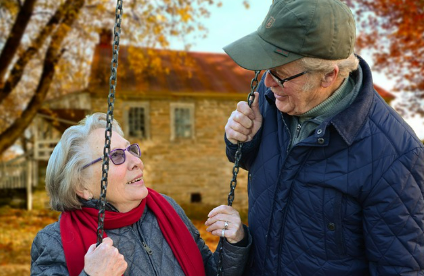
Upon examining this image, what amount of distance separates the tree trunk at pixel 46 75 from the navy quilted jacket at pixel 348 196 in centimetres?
858

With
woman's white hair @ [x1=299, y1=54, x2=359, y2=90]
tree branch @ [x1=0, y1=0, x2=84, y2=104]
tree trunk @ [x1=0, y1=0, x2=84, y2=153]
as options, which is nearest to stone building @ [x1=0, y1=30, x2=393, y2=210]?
tree trunk @ [x1=0, y1=0, x2=84, y2=153]

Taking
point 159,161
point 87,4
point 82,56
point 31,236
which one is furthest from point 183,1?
point 31,236

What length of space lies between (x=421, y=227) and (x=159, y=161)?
13.1 metres

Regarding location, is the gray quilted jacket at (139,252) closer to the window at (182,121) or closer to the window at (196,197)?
the window at (182,121)

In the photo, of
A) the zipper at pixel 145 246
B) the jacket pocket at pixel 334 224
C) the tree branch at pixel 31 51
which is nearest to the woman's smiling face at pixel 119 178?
the zipper at pixel 145 246

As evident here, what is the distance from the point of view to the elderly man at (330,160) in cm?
169

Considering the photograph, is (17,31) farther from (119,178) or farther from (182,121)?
(119,178)

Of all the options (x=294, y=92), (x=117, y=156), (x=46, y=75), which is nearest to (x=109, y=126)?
(x=117, y=156)

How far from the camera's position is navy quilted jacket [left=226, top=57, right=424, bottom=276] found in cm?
168

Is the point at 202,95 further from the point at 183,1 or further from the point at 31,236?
the point at 31,236

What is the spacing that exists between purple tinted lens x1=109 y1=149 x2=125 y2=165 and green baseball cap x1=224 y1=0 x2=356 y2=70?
838 millimetres

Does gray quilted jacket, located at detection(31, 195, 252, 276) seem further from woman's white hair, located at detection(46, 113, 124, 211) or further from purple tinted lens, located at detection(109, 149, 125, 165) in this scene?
purple tinted lens, located at detection(109, 149, 125, 165)

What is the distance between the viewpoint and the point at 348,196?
175 cm

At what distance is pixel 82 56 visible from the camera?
11.2 meters
